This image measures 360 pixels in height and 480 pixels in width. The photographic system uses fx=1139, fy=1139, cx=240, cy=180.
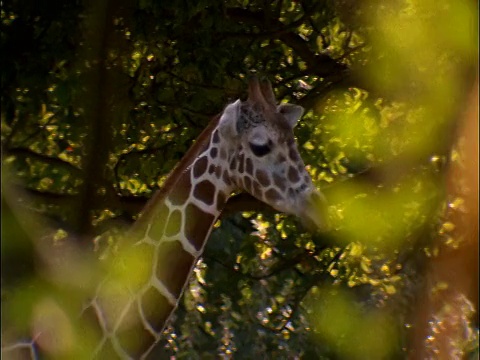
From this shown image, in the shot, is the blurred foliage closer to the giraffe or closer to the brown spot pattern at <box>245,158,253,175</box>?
the giraffe

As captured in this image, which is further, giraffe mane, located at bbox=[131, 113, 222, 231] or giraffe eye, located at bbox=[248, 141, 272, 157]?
giraffe mane, located at bbox=[131, 113, 222, 231]

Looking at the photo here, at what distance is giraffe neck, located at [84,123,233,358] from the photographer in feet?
16.7

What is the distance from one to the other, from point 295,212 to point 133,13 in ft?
4.74

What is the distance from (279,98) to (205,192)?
183cm

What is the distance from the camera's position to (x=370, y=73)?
631cm

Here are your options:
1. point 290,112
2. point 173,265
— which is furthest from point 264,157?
point 173,265

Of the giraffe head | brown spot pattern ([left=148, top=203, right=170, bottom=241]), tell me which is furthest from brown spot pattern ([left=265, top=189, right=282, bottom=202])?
brown spot pattern ([left=148, top=203, right=170, bottom=241])

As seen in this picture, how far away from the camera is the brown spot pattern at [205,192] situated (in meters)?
5.11

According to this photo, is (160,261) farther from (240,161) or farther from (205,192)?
(240,161)

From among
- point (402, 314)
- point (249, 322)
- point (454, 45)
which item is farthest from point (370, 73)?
point (249, 322)

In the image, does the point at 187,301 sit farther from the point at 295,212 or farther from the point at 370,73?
the point at 295,212

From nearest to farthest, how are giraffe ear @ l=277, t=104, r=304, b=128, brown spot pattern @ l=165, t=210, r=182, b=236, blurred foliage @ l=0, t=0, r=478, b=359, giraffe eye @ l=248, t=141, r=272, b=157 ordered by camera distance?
blurred foliage @ l=0, t=0, r=478, b=359 → giraffe eye @ l=248, t=141, r=272, b=157 → brown spot pattern @ l=165, t=210, r=182, b=236 → giraffe ear @ l=277, t=104, r=304, b=128

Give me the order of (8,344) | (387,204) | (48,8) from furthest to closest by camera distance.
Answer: (387,204)
(48,8)
(8,344)

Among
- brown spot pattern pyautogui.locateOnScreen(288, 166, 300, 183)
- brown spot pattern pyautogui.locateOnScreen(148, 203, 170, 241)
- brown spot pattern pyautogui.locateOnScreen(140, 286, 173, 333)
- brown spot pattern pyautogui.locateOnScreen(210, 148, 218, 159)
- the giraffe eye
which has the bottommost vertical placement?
brown spot pattern pyautogui.locateOnScreen(140, 286, 173, 333)
